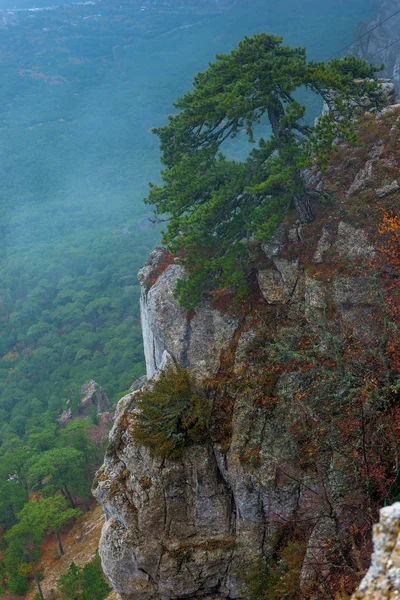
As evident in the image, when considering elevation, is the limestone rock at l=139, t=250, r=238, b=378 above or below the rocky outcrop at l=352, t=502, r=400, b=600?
above

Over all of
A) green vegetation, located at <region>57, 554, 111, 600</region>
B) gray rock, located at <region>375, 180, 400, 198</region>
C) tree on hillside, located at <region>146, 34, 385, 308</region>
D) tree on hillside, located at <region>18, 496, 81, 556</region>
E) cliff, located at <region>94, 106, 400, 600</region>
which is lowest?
green vegetation, located at <region>57, 554, 111, 600</region>

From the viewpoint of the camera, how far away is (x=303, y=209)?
1402 cm

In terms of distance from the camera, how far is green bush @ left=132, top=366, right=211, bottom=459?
1201cm

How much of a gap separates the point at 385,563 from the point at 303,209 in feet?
37.7

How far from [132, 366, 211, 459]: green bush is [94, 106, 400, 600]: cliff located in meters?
0.33

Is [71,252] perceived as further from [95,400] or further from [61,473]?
[61,473]

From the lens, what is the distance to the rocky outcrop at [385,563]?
11.6 ft

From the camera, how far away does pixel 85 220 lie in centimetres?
11919

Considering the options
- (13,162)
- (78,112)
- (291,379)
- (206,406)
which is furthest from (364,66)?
(78,112)

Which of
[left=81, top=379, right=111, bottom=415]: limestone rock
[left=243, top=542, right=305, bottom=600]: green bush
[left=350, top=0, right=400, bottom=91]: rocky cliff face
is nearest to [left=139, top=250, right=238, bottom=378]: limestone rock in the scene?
[left=243, top=542, right=305, bottom=600]: green bush

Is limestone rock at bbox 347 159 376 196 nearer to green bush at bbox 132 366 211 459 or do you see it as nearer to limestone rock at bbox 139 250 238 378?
limestone rock at bbox 139 250 238 378

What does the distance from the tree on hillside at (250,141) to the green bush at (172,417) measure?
107 inches

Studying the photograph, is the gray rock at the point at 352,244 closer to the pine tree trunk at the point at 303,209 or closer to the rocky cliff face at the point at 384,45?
the pine tree trunk at the point at 303,209

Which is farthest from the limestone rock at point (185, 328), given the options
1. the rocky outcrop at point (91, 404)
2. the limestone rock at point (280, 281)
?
the rocky outcrop at point (91, 404)
